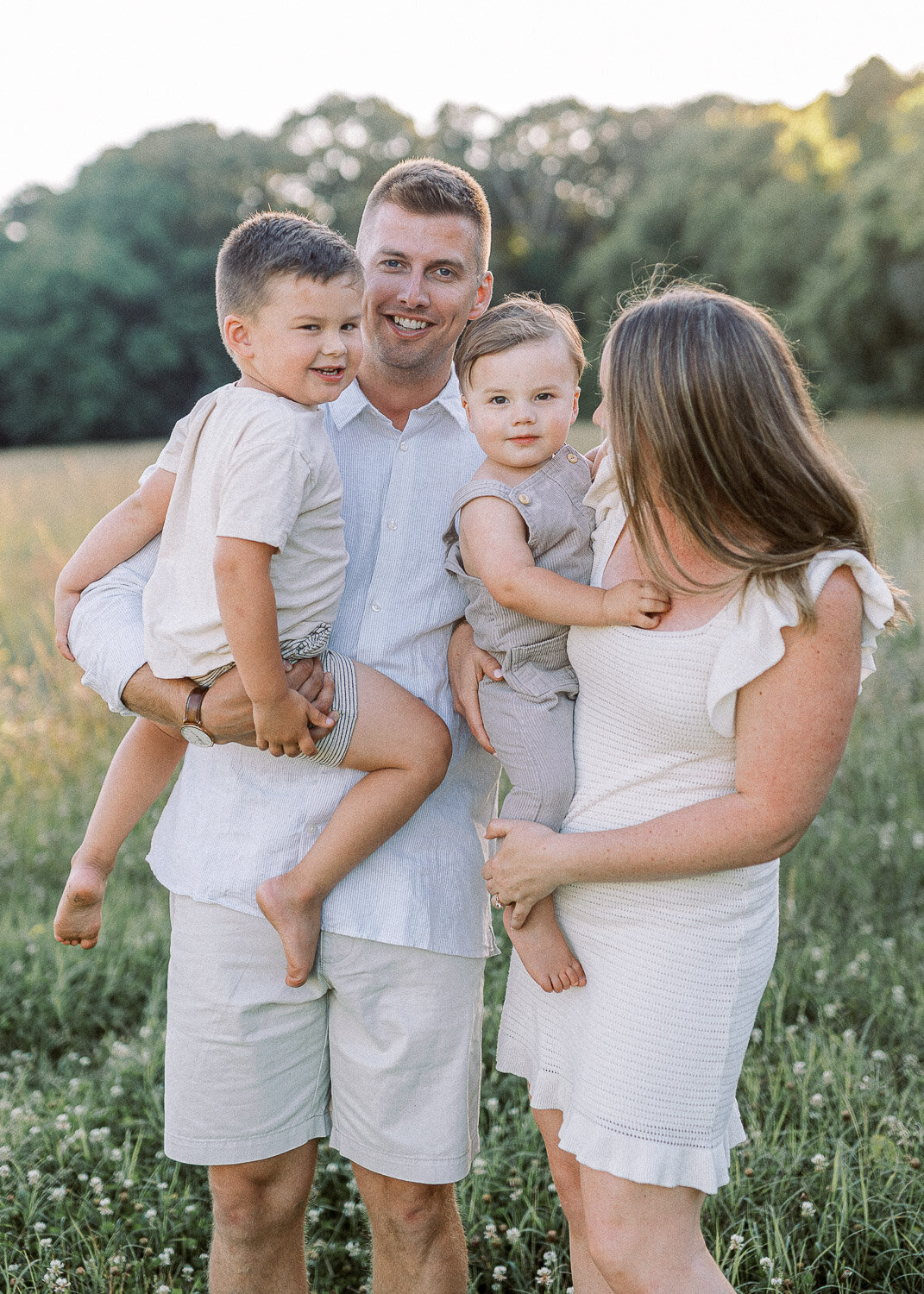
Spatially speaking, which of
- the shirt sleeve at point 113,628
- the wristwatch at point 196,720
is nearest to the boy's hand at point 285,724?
the wristwatch at point 196,720

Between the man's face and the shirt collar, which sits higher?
the man's face

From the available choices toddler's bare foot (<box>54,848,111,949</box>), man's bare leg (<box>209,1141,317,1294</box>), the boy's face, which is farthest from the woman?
toddler's bare foot (<box>54,848,111,949</box>)

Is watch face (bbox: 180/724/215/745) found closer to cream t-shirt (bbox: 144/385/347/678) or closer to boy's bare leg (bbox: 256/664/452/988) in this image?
cream t-shirt (bbox: 144/385/347/678)

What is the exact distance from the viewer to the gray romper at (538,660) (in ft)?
6.53

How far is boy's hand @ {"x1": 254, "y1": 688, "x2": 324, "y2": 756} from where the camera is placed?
200 centimetres

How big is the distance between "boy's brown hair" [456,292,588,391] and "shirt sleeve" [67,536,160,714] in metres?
0.82

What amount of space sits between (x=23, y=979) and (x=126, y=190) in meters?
42.8

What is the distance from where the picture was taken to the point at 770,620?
1685 millimetres

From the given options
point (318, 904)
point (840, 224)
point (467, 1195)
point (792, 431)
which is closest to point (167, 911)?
point (467, 1195)

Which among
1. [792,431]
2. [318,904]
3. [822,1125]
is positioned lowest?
[822,1125]

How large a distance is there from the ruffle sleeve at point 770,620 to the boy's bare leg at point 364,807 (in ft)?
2.11

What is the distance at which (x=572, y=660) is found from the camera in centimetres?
203

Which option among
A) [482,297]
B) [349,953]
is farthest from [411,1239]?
[482,297]

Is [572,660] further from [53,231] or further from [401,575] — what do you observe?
[53,231]
